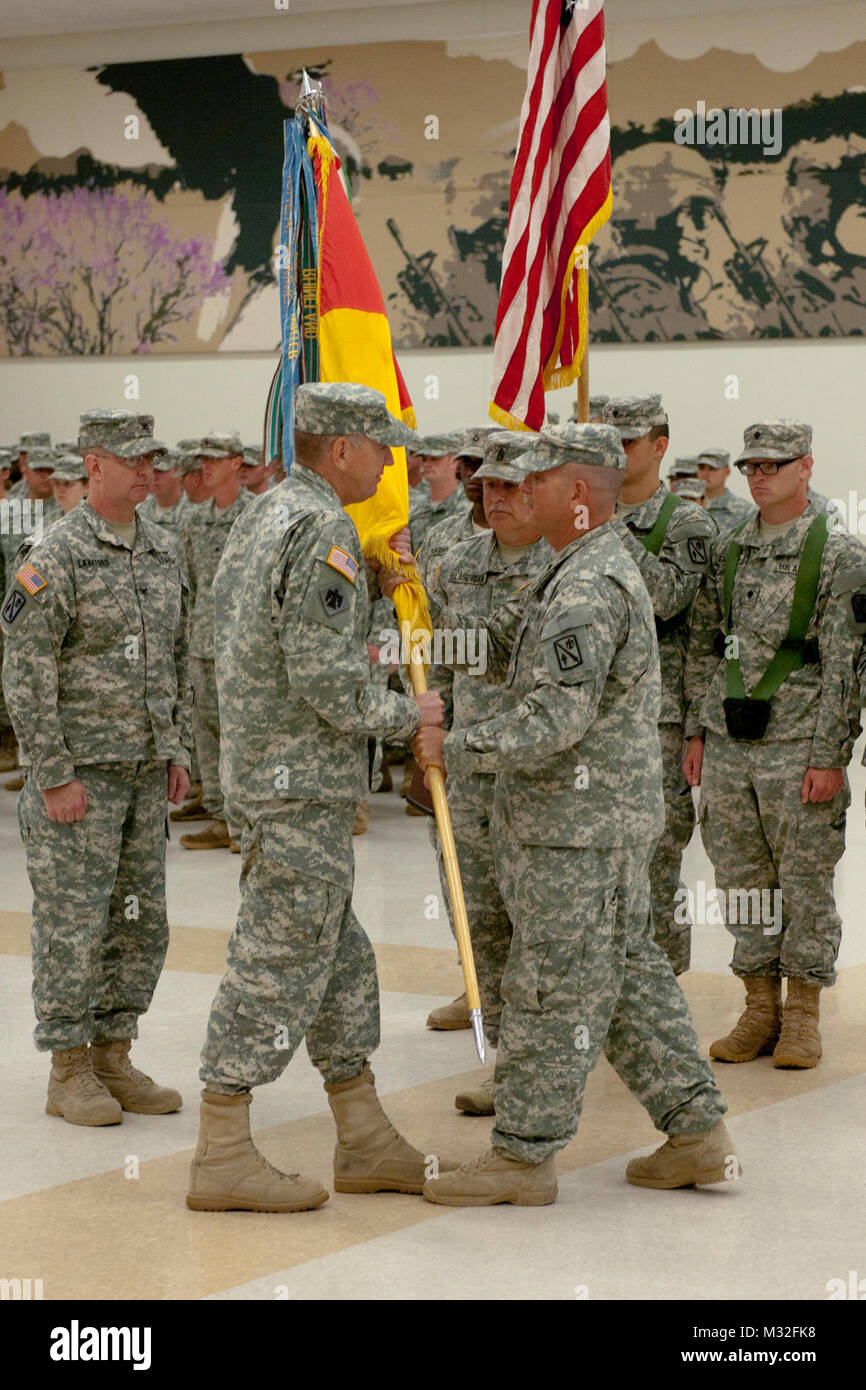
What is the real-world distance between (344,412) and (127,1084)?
1962 mm

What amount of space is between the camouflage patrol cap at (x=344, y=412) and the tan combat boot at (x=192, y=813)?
216 inches

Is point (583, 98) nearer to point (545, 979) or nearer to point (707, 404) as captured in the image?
point (545, 979)

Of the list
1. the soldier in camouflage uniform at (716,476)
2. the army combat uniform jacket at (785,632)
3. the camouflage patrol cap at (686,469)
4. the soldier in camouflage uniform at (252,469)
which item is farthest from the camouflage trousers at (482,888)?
the camouflage patrol cap at (686,469)

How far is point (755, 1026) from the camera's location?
5004 millimetres

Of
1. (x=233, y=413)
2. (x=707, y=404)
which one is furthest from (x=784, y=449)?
(x=233, y=413)

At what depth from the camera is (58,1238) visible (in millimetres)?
3588

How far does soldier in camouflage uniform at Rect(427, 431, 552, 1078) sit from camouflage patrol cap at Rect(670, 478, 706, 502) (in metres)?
→ 6.90

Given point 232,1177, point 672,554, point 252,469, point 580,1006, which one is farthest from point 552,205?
point 252,469

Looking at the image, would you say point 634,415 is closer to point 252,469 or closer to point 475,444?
point 475,444

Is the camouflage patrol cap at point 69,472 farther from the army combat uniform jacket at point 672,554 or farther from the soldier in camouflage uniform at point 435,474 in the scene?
the army combat uniform jacket at point 672,554

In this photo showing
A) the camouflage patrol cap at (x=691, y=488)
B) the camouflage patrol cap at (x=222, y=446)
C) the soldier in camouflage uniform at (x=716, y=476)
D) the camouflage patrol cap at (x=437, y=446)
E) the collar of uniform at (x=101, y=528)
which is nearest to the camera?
the collar of uniform at (x=101, y=528)

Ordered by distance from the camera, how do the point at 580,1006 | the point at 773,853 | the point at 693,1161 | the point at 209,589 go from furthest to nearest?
the point at 209,589, the point at 773,853, the point at 693,1161, the point at 580,1006

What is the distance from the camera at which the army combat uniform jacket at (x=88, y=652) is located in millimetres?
4336

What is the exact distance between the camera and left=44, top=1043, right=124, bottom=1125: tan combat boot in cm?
442
